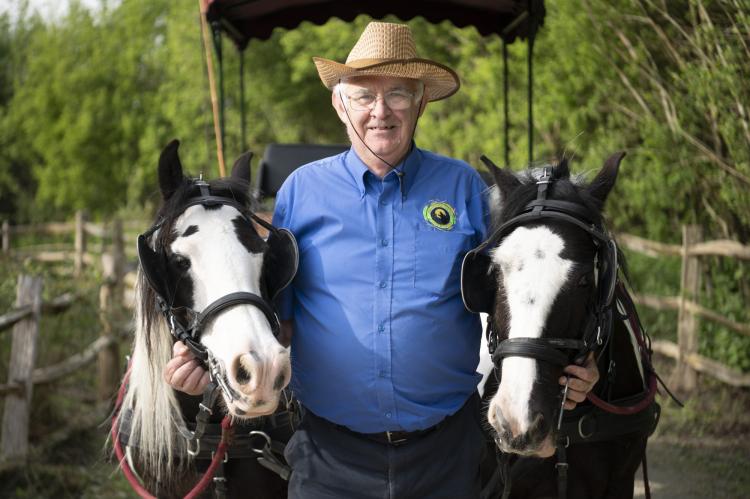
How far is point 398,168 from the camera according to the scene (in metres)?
2.50

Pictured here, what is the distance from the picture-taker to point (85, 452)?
601 cm

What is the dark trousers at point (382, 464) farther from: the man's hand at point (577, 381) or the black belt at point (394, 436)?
the man's hand at point (577, 381)

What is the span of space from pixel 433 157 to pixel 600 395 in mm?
1001

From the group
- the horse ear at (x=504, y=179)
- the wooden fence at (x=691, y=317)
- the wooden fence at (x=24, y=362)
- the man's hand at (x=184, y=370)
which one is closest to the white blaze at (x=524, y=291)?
the horse ear at (x=504, y=179)

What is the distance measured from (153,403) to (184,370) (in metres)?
0.47

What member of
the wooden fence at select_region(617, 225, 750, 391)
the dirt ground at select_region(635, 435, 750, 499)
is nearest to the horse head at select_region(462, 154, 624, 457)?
the dirt ground at select_region(635, 435, 750, 499)

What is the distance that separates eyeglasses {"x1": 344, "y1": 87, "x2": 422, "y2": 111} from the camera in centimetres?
248

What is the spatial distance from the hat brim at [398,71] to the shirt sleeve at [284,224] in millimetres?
385

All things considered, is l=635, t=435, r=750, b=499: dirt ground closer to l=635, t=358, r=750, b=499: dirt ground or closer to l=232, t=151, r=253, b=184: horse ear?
l=635, t=358, r=750, b=499: dirt ground

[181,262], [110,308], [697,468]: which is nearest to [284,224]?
[181,262]

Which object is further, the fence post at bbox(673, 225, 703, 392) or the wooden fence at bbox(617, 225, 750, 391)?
the fence post at bbox(673, 225, 703, 392)

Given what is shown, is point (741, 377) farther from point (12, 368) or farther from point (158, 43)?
point (158, 43)

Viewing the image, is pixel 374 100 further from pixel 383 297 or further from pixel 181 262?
pixel 181 262

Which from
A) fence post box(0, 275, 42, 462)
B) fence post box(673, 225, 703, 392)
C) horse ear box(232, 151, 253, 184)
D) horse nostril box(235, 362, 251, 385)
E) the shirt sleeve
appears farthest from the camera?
fence post box(673, 225, 703, 392)
